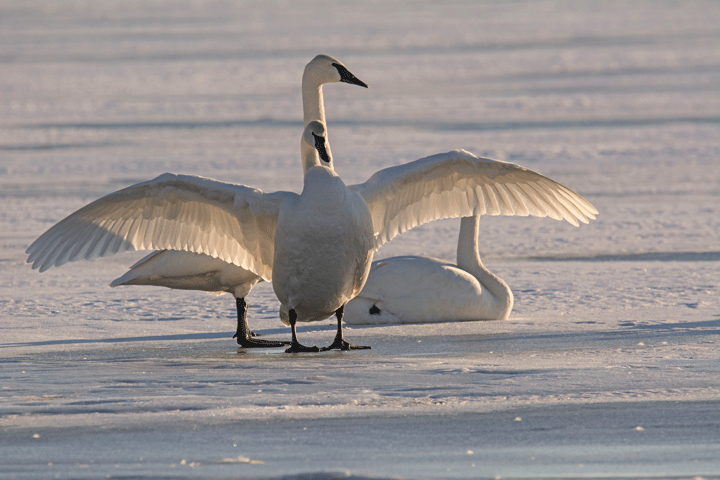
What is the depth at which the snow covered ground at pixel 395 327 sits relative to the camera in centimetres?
477

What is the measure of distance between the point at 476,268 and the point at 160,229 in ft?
7.70

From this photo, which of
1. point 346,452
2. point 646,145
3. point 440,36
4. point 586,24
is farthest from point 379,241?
point 586,24

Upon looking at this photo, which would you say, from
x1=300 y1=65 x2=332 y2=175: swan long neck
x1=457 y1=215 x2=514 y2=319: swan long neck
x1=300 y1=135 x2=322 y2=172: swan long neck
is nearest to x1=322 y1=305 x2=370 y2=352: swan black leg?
x1=300 y1=135 x2=322 y2=172: swan long neck

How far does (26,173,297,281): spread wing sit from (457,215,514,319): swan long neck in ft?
5.14

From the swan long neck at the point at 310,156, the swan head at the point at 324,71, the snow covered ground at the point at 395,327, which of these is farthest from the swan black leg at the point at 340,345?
the swan head at the point at 324,71

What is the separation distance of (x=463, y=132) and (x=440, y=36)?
18866 millimetres

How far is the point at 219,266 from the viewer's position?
8211mm

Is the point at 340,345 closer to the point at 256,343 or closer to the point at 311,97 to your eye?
the point at 256,343

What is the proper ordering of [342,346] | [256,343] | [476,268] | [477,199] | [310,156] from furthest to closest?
1. [476,268]
2. [477,199]
3. [256,343]
4. [310,156]
5. [342,346]

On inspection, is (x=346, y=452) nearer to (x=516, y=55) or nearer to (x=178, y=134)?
(x=178, y=134)

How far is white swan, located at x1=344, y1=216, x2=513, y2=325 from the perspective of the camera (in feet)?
26.8

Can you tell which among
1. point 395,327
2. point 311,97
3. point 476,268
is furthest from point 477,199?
point 311,97

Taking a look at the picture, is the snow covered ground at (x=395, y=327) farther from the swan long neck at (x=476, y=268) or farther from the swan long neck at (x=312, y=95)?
the swan long neck at (x=312, y=95)

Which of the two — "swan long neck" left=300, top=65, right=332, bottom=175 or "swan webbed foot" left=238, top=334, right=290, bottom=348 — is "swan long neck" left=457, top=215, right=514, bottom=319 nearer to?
"swan long neck" left=300, top=65, right=332, bottom=175
